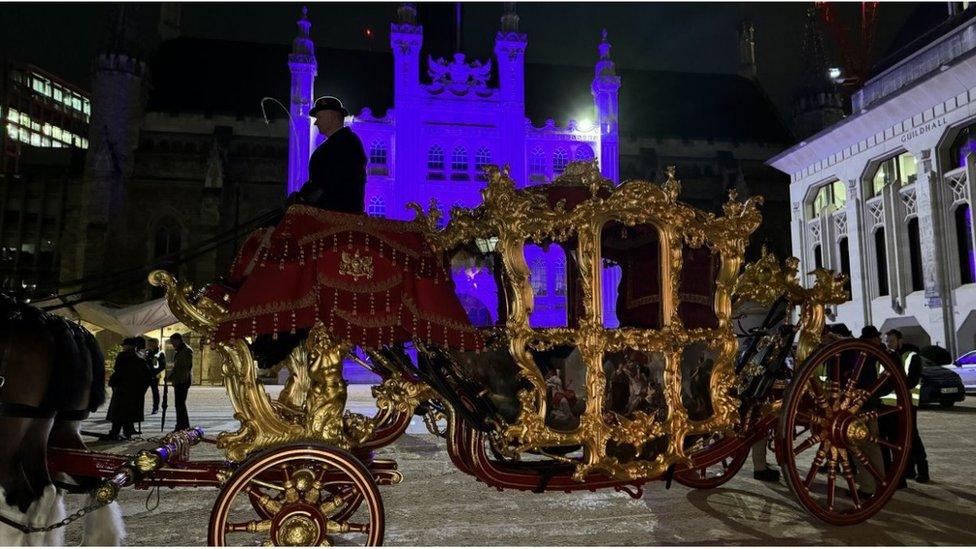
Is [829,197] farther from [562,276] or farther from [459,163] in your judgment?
[459,163]

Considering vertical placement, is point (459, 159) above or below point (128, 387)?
above

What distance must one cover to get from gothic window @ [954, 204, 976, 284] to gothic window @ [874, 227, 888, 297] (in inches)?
103

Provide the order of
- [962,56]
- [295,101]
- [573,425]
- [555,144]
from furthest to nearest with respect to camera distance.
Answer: [555,144]
[295,101]
[962,56]
[573,425]

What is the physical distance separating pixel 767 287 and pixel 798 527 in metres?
1.69

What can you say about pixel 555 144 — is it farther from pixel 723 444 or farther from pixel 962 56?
pixel 723 444

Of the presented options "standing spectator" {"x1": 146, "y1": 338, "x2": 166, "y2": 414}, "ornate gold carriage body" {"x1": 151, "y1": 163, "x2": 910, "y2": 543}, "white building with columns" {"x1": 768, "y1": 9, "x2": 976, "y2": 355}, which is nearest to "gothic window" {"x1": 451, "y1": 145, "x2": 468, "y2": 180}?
"white building with columns" {"x1": 768, "y1": 9, "x2": 976, "y2": 355}

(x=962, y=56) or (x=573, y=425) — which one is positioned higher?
(x=962, y=56)

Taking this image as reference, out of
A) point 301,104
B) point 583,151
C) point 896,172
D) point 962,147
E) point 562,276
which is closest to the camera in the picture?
point 962,147

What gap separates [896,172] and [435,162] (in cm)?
1718

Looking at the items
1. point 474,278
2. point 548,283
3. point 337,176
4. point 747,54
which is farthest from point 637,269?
point 747,54

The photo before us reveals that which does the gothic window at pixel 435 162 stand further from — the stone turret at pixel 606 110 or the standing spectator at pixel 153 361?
the standing spectator at pixel 153 361

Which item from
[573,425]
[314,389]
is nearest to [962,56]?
[573,425]

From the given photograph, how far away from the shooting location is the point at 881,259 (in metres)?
18.9

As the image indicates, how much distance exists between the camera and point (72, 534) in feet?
14.0
